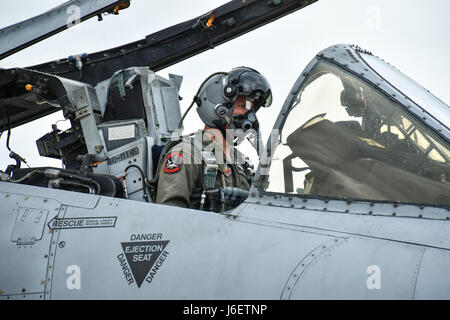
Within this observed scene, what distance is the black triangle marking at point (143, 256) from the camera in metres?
2.99

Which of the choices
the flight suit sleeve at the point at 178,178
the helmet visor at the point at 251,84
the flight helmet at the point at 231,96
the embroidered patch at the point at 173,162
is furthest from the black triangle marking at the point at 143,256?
the helmet visor at the point at 251,84

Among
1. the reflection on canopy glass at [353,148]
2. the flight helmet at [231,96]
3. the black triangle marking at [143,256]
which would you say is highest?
the flight helmet at [231,96]

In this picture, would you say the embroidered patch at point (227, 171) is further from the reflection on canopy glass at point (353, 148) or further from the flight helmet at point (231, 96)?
the reflection on canopy glass at point (353, 148)

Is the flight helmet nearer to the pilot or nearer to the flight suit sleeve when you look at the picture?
the pilot

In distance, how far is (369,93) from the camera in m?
3.01

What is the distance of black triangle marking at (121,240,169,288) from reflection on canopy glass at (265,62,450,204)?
26.1 inches

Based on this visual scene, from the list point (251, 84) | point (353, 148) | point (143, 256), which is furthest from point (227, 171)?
point (353, 148)

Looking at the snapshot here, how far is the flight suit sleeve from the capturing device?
12.1 feet

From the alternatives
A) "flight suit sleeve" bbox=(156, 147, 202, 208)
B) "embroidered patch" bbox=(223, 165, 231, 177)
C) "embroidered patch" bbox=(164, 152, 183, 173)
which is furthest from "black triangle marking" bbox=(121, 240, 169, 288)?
"embroidered patch" bbox=(223, 165, 231, 177)

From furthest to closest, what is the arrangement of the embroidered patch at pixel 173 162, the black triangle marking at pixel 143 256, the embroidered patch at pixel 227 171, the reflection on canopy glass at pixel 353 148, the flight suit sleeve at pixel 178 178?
1. the embroidered patch at pixel 227 171
2. the embroidered patch at pixel 173 162
3. the flight suit sleeve at pixel 178 178
4. the black triangle marking at pixel 143 256
5. the reflection on canopy glass at pixel 353 148

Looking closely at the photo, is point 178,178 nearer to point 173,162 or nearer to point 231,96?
point 173,162

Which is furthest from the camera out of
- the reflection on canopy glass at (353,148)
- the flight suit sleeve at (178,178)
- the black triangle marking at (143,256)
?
the flight suit sleeve at (178,178)

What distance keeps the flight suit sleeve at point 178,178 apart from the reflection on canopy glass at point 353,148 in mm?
866

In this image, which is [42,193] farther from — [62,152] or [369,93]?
[369,93]
